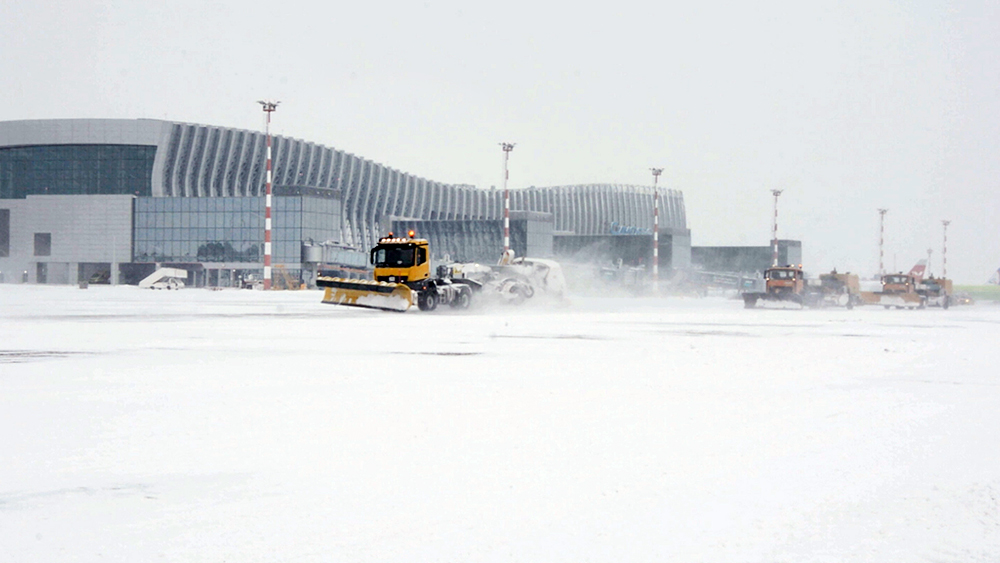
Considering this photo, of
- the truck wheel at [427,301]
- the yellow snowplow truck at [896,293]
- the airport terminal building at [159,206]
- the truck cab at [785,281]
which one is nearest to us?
the truck wheel at [427,301]

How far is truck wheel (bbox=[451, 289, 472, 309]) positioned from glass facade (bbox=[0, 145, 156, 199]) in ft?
295

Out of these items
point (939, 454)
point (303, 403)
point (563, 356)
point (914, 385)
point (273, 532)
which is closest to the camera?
point (273, 532)

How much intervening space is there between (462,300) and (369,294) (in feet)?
12.3

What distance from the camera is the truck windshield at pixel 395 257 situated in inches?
1636

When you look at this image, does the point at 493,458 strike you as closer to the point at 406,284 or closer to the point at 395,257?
the point at 406,284

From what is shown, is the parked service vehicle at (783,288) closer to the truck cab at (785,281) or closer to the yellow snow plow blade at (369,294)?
the truck cab at (785,281)

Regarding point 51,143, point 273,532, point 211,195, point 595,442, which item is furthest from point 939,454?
point 51,143

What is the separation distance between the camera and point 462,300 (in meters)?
42.3

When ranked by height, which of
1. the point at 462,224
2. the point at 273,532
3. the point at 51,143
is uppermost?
the point at 51,143

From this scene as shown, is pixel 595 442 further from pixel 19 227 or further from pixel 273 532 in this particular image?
pixel 19 227

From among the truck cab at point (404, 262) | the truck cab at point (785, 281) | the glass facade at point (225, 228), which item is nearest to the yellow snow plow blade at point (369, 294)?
the truck cab at point (404, 262)

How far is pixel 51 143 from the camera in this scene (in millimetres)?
124375

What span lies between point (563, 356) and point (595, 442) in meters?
10.3

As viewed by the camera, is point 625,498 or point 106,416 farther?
A: point 106,416
